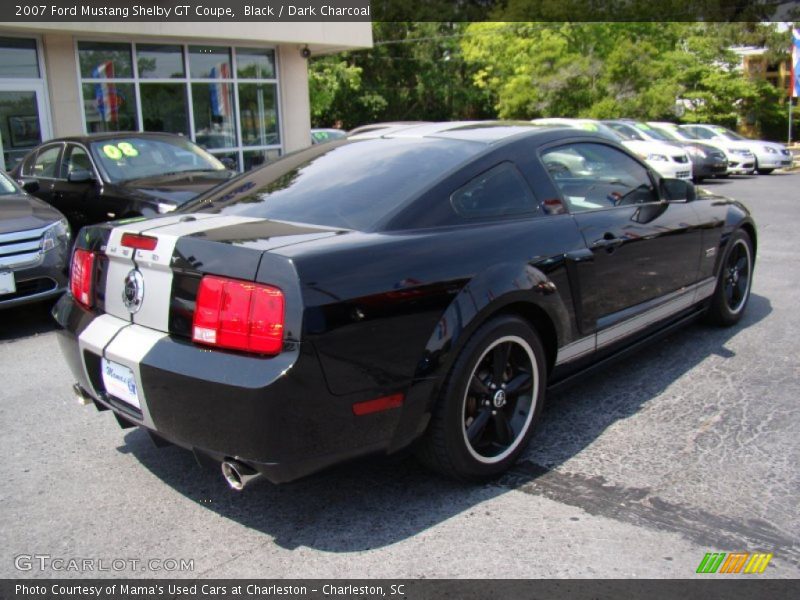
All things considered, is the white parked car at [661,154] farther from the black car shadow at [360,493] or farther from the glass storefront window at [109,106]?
the black car shadow at [360,493]

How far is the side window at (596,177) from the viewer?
13.3ft

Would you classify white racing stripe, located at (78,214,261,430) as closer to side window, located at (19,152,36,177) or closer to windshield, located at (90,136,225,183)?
windshield, located at (90,136,225,183)

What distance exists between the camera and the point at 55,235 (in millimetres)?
6504

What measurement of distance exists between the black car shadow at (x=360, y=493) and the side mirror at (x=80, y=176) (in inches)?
200

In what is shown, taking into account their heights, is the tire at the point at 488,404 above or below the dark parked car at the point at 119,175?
below

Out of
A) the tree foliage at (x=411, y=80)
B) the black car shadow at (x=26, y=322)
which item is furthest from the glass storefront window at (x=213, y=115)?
the tree foliage at (x=411, y=80)

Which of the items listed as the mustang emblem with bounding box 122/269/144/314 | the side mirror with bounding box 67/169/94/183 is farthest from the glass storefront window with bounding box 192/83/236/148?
the mustang emblem with bounding box 122/269/144/314

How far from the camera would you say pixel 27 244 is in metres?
6.24

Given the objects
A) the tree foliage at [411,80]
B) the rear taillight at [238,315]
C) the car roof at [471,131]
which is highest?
the tree foliage at [411,80]

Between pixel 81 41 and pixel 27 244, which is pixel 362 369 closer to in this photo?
pixel 27 244

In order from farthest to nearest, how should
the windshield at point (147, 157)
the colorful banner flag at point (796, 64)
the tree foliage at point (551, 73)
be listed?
the tree foliage at point (551, 73) < the colorful banner flag at point (796, 64) < the windshield at point (147, 157)

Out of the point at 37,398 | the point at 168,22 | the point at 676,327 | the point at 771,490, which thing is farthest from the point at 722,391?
the point at 168,22

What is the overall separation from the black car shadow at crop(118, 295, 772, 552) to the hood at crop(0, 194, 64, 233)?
10.1 ft

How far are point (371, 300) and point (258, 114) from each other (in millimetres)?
15340
